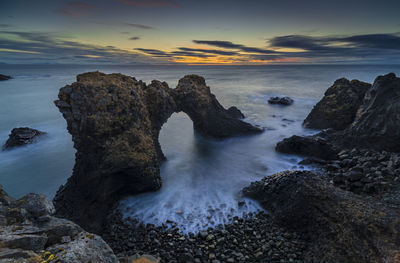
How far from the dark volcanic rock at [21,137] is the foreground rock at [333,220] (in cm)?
2380

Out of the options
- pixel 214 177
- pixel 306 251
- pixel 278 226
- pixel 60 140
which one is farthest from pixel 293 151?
pixel 60 140

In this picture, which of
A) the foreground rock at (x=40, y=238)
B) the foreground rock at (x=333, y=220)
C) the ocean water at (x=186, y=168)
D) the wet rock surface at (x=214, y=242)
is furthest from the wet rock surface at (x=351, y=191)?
the foreground rock at (x=40, y=238)

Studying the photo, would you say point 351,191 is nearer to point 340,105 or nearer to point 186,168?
point 186,168

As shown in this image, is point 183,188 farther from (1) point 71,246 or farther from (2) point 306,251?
(1) point 71,246

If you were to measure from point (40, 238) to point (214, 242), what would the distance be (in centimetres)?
611

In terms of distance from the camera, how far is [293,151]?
1709cm

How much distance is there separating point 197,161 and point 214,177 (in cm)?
287

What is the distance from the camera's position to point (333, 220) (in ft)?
24.9

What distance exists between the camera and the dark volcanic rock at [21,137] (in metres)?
20.8

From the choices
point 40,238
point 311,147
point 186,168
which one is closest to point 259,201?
point 186,168

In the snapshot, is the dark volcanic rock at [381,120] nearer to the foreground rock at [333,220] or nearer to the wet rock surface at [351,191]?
the wet rock surface at [351,191]

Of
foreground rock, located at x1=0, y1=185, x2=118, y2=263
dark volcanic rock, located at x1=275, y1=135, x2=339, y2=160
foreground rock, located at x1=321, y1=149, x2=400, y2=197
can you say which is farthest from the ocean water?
foreground rock, located at x1=0, y1=185, x2=118, y2=263

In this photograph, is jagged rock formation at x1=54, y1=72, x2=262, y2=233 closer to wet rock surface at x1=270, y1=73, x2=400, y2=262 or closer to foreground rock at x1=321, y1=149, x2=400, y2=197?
wet rock surface at x1=270, y1=73, x2=400, y2=262

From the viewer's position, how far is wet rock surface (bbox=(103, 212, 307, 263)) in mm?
7745
